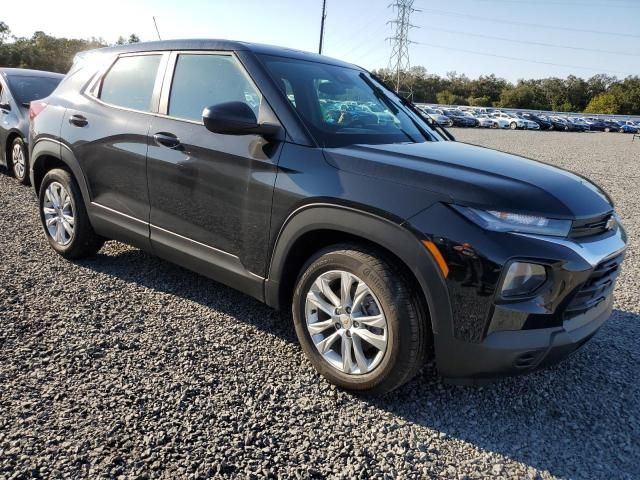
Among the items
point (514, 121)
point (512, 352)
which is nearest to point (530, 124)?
point (514, 121)

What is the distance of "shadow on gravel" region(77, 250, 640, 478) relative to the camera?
2.29m

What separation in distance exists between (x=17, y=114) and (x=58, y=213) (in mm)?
3544

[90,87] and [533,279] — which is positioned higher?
[90,87]

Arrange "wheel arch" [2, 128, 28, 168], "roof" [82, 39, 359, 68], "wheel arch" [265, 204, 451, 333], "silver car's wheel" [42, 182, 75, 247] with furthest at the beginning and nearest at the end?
"wheel arch" [2, 128, 28, 168]
"silver car's wheel" [42, 182, 75, 247]
"roof" [82, 39, 359, 68]
"wheel arch" [265, 204, 451, 333]

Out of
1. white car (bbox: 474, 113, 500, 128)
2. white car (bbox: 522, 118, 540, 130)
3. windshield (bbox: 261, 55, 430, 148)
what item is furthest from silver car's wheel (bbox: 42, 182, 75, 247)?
white car (bbox: 522, 118, 540, 130)

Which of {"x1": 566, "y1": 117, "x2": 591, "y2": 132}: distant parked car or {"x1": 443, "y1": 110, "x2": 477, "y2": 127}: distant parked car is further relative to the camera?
{"x1": 566, "y1": 117, "x2": 591, "y2": 132}: distant parked car

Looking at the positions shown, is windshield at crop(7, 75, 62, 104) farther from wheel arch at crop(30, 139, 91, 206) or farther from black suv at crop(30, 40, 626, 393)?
black suv at crop(30, 40, 626, 393)

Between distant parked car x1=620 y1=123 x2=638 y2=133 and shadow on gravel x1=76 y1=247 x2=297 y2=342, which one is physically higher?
distant parked car x1=620 y1=123 x2=638 y2=133

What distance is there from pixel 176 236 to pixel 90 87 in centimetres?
161

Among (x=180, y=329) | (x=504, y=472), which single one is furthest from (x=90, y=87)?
(x=504, y=472)

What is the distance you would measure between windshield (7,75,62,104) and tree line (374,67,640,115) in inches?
3012

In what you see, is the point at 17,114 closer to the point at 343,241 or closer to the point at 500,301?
the point at 343,241

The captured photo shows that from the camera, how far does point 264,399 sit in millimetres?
2533

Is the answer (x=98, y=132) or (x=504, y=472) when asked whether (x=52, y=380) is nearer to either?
(x=98, y=132)
